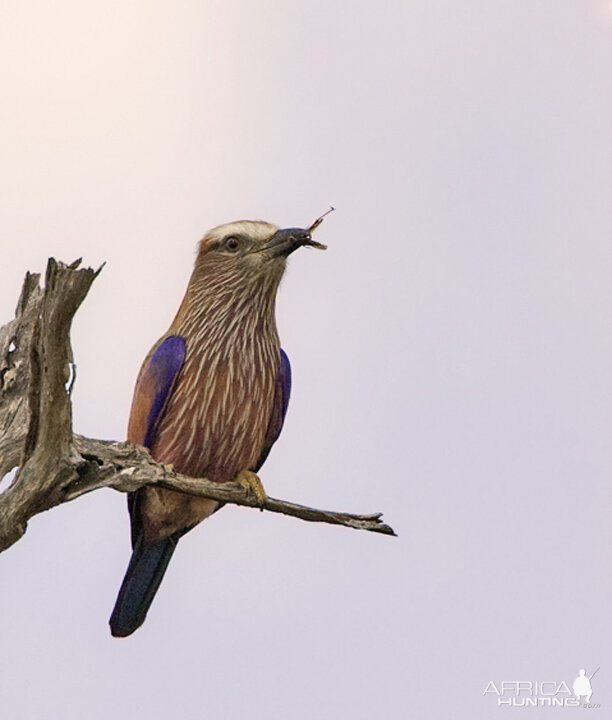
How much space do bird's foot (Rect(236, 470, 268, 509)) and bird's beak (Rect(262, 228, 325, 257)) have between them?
1.54 m

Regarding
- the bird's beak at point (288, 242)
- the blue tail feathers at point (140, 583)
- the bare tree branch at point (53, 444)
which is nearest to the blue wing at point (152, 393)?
the blue tail feathers at point (140, 583)

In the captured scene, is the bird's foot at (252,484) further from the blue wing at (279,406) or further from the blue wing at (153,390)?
the blue wing at (153,390)

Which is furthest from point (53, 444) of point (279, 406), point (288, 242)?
point (288, 242)

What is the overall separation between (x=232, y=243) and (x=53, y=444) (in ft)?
8.97

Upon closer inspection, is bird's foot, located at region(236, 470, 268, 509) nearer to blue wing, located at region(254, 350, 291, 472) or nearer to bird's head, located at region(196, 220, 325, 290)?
blue wing, located at region(254, 350, 291, 472)

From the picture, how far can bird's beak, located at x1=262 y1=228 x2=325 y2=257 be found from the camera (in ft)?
25.6

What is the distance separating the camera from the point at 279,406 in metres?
7.85

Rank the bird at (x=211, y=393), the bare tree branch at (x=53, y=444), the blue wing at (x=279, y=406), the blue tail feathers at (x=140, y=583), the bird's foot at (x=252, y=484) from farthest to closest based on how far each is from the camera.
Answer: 1. the blue wing at (x=279, y=406)
2. the blue tail feathers at (x=140, y=583)
3. the bird at (x=211, y=393)
4. the bird's foot at (x=252, y=484)
5. the bare tree branch at (x=53, y=444)

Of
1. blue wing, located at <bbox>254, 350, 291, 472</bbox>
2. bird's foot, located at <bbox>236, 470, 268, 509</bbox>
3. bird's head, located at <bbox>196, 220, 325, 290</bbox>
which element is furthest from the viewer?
bird's head, located at <bbox>196, 220, 325, 290</bbox>

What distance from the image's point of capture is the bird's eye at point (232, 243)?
Answer: 26.4ft

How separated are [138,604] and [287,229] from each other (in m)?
2.75

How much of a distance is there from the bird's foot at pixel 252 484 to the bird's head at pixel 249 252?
4.42ft

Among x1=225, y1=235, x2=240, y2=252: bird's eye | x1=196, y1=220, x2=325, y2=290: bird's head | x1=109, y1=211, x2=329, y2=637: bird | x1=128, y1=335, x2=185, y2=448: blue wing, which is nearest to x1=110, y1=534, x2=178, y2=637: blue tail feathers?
x1=109, y1=211, x2=329, y2=637: bird

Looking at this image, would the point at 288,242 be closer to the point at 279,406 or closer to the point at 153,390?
the point at 279,406
